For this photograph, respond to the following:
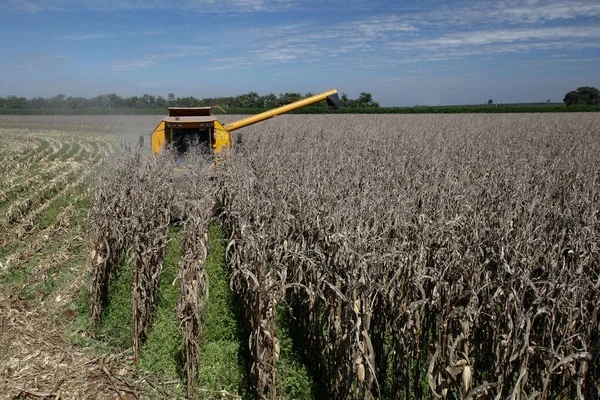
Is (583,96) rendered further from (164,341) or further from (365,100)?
(164,341)

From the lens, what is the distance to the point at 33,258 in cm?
823

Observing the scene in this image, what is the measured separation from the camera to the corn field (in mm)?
3434

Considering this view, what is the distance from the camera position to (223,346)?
5418mm

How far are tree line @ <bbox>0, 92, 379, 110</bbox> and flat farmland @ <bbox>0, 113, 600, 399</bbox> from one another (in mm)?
20121

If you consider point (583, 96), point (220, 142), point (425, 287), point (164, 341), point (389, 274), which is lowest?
point (164, 341)

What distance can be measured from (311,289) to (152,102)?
1118 inches

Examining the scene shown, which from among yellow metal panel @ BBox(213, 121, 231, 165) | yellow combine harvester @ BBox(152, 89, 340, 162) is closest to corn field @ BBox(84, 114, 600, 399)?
yellow metal panel @ BBox(213, 121, 231, 165)

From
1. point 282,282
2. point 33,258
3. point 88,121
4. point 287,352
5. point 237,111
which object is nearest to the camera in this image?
point 282,282

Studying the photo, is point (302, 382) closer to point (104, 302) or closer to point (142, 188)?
point (104, 302)

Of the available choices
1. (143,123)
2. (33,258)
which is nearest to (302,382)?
(33,258)

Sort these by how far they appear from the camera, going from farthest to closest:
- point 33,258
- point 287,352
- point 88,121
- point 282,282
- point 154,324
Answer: point 88,121 → point 33,258 → point 154,324 → point 287,352 → point 282,282

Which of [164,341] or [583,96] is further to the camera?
[583,96]

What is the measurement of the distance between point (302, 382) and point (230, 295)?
2.17 metres

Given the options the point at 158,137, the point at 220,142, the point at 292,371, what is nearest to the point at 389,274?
the point at 292,371
